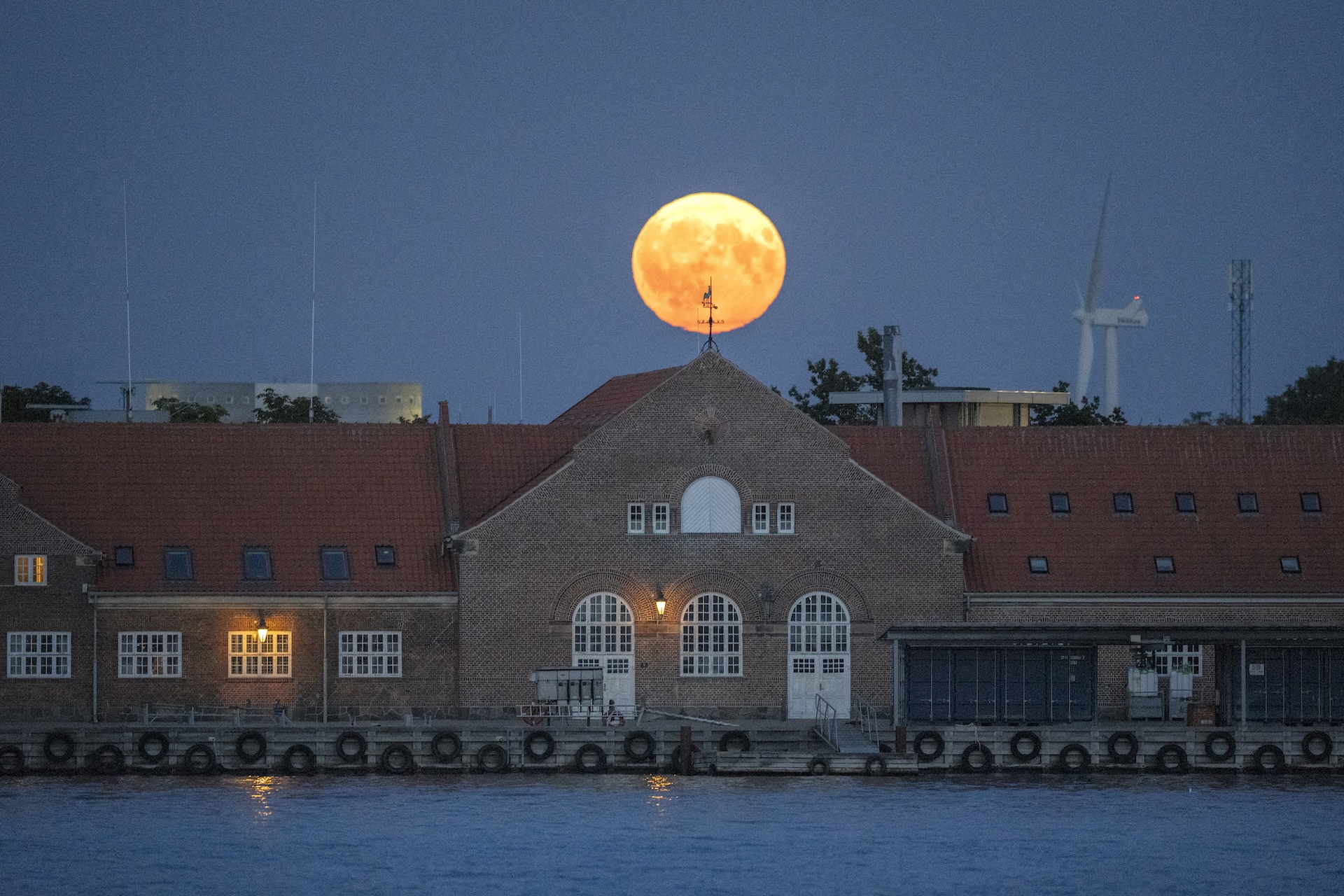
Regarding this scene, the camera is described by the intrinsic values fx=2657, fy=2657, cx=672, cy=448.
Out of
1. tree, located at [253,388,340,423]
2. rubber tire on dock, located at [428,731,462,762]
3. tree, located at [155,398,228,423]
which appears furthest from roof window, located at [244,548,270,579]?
tree, located at [155,398,228,423]

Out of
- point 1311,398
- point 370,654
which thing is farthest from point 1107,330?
point 370,654

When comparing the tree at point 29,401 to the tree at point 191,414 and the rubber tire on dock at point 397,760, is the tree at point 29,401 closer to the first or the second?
the tree at point 191,414

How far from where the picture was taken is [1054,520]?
266 ft

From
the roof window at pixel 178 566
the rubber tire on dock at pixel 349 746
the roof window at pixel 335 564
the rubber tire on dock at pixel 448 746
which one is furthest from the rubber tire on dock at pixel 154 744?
the roof window at pixel 335 564

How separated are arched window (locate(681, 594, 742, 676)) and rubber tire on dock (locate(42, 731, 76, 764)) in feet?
57.7

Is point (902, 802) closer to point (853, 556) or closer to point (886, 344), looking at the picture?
point (853, 556)

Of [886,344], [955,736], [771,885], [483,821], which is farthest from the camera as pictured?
[886,344]

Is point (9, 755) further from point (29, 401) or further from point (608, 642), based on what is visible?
point (29, 401)

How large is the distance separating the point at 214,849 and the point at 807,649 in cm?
2149

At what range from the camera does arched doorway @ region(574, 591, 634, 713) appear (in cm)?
7719

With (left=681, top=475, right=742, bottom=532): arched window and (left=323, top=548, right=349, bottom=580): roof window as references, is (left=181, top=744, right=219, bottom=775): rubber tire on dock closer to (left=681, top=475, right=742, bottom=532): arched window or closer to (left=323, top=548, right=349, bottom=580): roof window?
(left=323, top=548, right=349, bottom=580): roof window

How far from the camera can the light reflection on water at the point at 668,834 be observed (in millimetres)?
60188

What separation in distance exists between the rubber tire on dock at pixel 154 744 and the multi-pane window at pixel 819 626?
719 inches

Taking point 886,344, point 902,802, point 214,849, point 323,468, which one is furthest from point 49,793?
point 886,344
